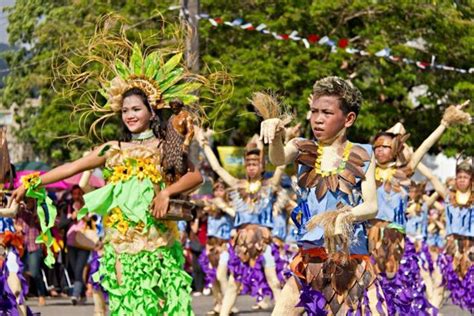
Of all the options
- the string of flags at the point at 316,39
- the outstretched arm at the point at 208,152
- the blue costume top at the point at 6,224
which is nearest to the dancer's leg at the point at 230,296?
the outstretched arm at the point at 208,152

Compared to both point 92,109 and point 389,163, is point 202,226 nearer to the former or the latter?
point 389,163

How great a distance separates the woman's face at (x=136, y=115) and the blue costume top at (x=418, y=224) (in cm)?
1097

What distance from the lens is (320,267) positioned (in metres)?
8.07

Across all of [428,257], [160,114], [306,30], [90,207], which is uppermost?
[306,30]

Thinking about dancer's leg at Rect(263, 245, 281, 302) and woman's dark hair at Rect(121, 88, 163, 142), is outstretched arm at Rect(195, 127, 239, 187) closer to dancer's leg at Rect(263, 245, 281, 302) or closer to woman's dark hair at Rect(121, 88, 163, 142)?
dancer's leg at Rect(263, 245, 281, 302)

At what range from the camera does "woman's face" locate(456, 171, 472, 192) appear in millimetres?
15883

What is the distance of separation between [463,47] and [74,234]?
40.7 ft

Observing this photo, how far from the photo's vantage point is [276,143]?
25.1 feet

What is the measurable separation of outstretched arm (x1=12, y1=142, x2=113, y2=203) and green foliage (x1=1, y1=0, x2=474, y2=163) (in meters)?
16.8

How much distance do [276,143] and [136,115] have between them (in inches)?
74.7

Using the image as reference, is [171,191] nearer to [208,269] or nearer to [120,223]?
[120,223]

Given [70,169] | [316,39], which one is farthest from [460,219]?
[316,39]

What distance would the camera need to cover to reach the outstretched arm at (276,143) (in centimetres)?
741

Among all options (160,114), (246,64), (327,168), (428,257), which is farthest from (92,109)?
(246,64)
